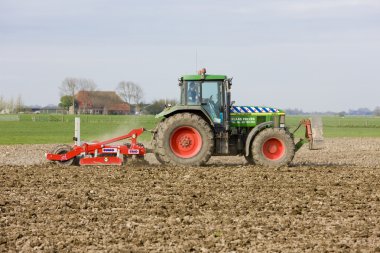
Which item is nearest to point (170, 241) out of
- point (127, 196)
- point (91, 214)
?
point (91, 214)

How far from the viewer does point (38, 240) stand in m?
8.88

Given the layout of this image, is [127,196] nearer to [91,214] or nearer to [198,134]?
[91,214]

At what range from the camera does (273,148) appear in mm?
17078

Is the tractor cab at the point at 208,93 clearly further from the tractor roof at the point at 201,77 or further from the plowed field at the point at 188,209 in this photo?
the plowed field at the point at 188,209

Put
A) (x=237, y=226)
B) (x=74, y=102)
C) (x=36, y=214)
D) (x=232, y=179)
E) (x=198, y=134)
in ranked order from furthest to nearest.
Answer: (x=74, y=102)
(x=198, y=134)
(x=232, y=179)
(x=36, y=214)
(x=237, y=226)

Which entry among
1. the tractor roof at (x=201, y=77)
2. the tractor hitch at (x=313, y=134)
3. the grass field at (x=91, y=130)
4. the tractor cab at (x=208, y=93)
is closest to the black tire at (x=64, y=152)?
the grass field at (x=91, y=130)

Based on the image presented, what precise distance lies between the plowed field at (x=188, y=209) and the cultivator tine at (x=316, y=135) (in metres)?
0.66

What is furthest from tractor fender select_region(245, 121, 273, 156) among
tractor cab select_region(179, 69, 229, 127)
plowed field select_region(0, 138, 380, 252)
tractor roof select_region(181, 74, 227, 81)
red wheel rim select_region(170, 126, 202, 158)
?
tractor roof select_region(181, 74, 227, 81)

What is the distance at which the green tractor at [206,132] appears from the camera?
16688mm

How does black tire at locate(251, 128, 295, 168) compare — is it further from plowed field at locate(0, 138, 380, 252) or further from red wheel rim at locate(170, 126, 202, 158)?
red wheel rim at locate(170, 126, 202, 158)

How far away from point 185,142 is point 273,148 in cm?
219

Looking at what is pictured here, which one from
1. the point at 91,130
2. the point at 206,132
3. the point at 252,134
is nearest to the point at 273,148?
the point at 252,134

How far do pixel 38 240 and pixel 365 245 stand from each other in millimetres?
4151

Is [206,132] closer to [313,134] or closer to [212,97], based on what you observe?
[212,97]
